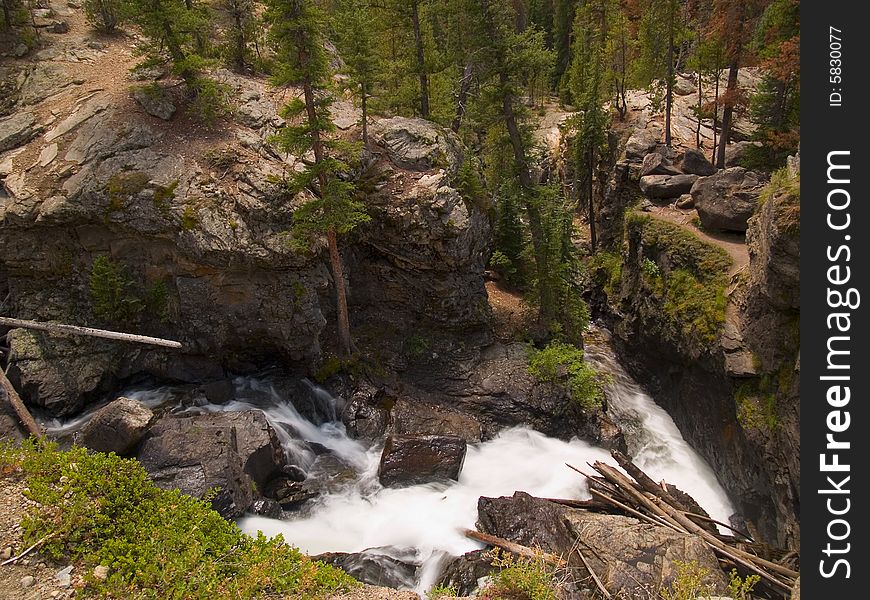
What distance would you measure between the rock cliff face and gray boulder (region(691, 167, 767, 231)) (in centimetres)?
1081

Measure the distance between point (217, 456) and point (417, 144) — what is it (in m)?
13.8

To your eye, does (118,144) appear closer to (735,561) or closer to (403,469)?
(403,469)

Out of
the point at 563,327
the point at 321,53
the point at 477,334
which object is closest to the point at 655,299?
the point at 563,327

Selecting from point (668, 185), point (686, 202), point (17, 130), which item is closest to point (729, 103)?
point (668, 185)

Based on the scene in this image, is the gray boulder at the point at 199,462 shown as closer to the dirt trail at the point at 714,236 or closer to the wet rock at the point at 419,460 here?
the wet rock at the point at 419,460

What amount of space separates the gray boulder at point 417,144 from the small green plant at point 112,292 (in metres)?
10.8

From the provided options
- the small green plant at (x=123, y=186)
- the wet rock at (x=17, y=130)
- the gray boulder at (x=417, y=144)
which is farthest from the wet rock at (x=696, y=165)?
the wet rock at (x=17, y=130)

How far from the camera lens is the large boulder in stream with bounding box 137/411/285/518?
11836mm

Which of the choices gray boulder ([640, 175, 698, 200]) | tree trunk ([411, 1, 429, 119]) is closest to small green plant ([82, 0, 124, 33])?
tree trunk ([411, 1, 429, 119])

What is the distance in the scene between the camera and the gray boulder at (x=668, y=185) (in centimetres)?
2464

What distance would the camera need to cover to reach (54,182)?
1561 cm

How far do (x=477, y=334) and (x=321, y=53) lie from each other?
1225cm

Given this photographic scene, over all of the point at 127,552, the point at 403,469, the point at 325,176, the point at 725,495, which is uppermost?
the point at 325,176

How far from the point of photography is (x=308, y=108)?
14.4 meters
